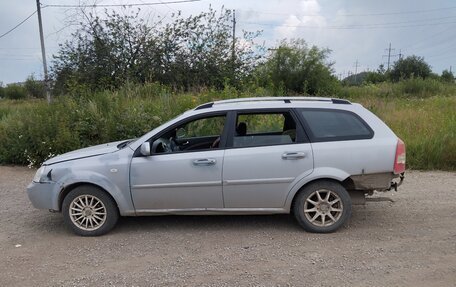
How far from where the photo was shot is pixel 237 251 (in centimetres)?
439

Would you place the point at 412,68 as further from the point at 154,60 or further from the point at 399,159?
the point at 399,159

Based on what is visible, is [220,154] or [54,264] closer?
[54,264]

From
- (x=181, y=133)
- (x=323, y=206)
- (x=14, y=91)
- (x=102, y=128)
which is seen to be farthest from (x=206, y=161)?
(x=14, y=91)

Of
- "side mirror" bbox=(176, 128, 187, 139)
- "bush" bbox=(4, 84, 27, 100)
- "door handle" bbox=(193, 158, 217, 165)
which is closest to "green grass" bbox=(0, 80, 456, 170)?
"side mirror" bbox=(176, 128, 187, 139)

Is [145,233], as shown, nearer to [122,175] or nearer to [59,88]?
[122,175]

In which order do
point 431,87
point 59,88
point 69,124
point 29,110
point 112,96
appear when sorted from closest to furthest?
point 69,124 < point 29,110 < point 112,96 < point 59,88 < point 431,87

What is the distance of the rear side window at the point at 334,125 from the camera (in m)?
4.85

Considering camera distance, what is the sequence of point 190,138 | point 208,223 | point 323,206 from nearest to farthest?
1. point 323,206
2. point 208,223
3. point 190,138

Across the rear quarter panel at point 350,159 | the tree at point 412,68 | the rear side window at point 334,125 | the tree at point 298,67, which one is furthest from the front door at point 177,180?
the tree at point 412,68

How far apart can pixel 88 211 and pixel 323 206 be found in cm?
287

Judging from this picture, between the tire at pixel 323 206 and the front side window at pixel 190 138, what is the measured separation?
125cm

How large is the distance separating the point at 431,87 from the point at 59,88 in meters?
37.1

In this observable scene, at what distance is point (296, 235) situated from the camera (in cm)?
482

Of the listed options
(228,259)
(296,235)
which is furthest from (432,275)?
(228,259)
